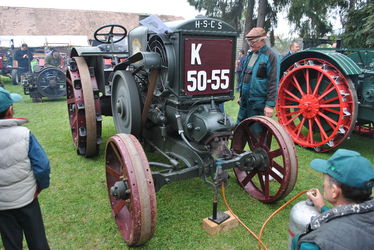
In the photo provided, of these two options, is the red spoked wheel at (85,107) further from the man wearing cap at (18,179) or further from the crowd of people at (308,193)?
the man wearing cap at (18,179)

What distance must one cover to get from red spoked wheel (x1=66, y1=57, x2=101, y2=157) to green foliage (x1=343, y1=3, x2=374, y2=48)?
20.5ft

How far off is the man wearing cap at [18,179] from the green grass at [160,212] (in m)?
0.53

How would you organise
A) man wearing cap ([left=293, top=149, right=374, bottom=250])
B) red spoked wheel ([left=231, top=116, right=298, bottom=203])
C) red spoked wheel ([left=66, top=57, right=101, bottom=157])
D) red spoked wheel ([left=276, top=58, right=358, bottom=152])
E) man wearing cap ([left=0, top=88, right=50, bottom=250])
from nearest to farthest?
man wearing cap ([left=293, top=149, right=374, bottom=250]) → man wearing cap ([left=0, top=88, right=50, bottom=250]) → red spoked wheel ([left=231, top=116, right=298, bottom=203]) → red spoked wheel ([left=66, top=57, right=101, bottom=157]) → red spoked wheel ([left=276, top=58, right=358, bottom=152])

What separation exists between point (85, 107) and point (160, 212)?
5.17ft

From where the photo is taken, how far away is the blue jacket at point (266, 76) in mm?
3326

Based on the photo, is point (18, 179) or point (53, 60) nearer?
point (18, 179)

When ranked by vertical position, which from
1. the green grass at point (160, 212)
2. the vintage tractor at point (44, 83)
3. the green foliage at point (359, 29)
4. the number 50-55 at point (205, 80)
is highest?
the green foliage at point (359, 29)

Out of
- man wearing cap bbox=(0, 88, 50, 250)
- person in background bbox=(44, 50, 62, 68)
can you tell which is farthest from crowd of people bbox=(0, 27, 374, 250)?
person in background bbox=(44, 50, 62, 68)

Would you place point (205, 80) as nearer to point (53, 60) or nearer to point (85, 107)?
point (85, 107)

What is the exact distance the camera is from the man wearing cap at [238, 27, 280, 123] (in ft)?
10.9

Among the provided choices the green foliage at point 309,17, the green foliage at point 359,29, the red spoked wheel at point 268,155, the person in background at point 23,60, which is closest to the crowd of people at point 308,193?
the red spoked wheel at point 268,155

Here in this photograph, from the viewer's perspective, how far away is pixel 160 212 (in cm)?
290

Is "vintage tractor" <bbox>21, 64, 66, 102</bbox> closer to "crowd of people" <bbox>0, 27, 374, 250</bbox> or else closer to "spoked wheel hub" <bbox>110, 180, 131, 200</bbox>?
"crowd of people" <bbox>0, 27, 374, 250</bbox>

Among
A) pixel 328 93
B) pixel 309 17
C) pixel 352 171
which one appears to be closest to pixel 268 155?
pixel 352 171
